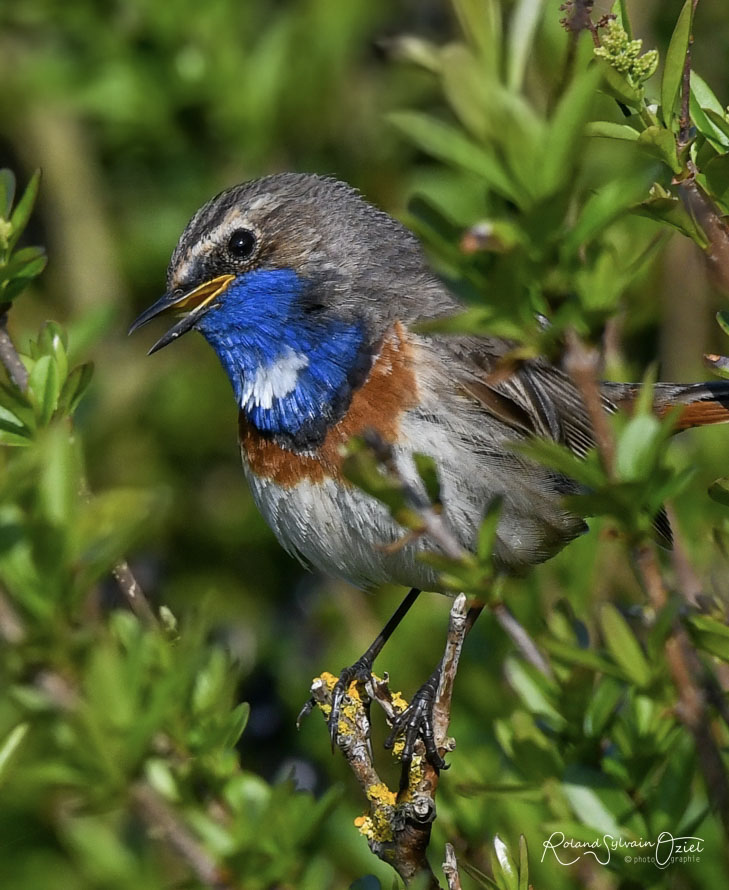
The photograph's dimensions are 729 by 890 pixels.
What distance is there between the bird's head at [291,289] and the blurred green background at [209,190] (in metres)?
1.24

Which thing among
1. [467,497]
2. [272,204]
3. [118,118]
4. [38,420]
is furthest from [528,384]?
[118,118]

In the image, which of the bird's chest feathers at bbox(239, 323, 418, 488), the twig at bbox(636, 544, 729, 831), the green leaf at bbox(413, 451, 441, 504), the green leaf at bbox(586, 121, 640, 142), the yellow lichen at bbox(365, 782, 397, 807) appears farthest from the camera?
the bird's chest feathers at bbox(239, 323, 418, 488)

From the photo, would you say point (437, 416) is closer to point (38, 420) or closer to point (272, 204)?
point (272, 204)

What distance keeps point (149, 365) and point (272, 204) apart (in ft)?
6.73

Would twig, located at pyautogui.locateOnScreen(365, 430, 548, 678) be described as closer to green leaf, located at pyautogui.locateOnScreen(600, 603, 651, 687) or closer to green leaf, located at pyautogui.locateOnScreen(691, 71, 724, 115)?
green leaf, located at pyautogui.locateOnScreen(600, 603, 651, 687)

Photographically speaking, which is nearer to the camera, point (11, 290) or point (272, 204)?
point (11, 290)

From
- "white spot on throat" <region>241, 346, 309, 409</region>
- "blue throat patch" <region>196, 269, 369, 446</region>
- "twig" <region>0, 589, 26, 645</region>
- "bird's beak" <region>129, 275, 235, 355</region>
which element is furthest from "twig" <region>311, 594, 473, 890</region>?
"bird's beak" <region>129, 275, 235, 355</region>

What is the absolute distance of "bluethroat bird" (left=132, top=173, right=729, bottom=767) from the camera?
3.91 meters

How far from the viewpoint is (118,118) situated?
6094 millimetres

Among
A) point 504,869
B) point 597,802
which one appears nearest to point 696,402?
point 597,802

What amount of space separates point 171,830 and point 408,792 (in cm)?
72

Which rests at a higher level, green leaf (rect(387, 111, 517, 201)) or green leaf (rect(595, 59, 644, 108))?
green leaf (rect(387, 111, 517, 201))

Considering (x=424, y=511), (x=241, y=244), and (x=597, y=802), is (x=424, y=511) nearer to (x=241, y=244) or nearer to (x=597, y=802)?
(x=597, y=802)

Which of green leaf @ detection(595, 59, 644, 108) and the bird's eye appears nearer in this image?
green leaf @ detection(595, 59, 644, 108)
